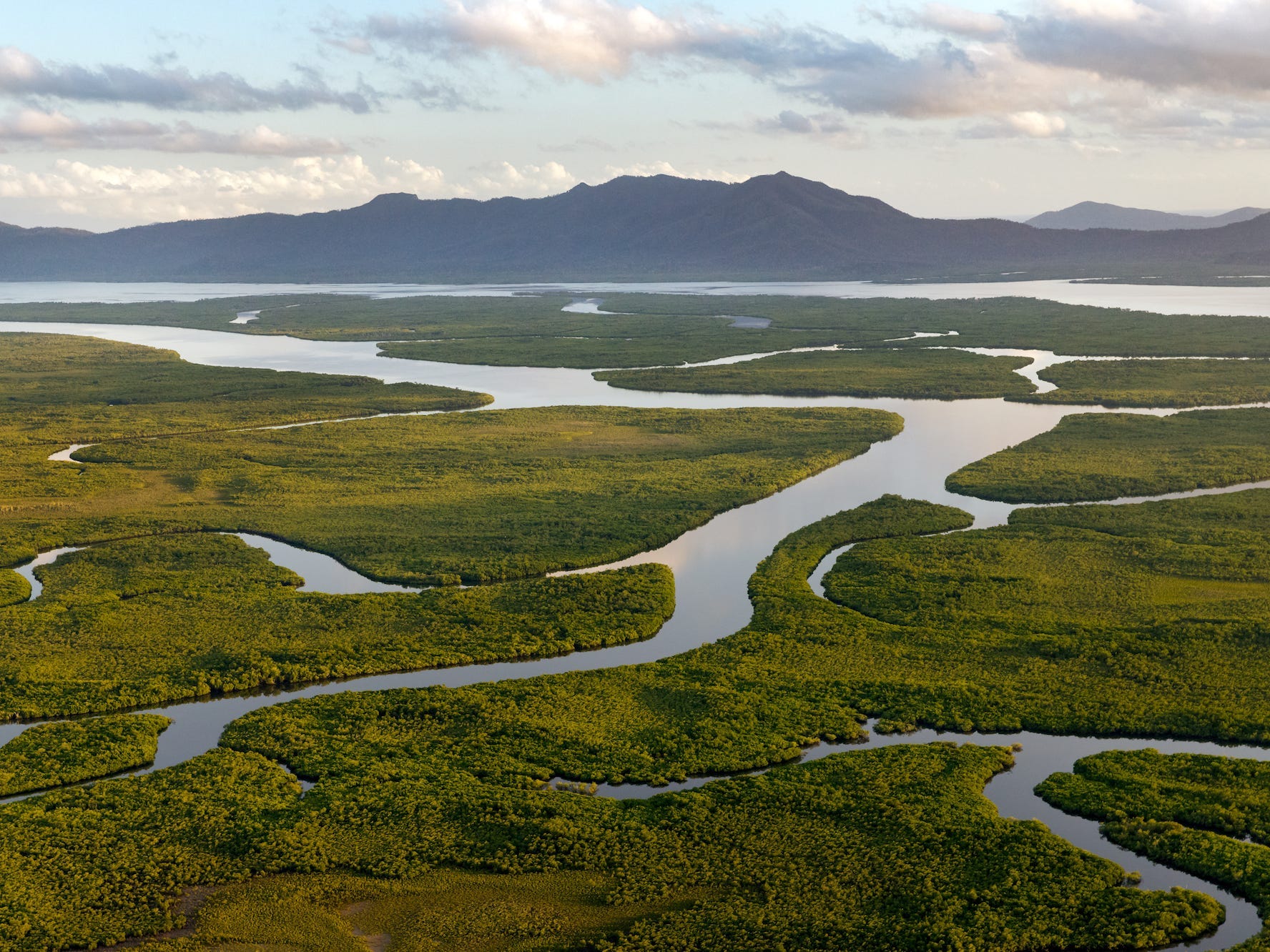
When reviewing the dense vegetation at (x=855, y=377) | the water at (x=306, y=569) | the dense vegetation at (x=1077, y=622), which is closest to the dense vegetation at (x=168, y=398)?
the dense vegetation at (x=855, y=377)

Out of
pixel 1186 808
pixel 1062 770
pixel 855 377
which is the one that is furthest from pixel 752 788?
pixel 855 377

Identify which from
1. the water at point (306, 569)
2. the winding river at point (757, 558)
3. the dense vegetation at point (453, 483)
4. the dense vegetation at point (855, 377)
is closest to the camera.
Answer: the winding river at point (757, 558)

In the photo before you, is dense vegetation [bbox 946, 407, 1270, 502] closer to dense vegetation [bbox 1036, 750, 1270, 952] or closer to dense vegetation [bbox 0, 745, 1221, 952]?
dense vegetation [bbox 1036, 750, 1270, 952]

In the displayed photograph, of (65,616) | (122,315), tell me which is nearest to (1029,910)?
(65,616)

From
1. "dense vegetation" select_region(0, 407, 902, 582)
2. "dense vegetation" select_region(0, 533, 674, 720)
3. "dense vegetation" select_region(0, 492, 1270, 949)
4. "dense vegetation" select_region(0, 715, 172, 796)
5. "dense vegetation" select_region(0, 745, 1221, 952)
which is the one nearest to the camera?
"dense vegetation" select_region(0, 745, 1221, 952)

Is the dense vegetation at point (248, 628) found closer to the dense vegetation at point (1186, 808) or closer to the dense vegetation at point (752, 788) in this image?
→ the dense vegetation at point (752, 788)

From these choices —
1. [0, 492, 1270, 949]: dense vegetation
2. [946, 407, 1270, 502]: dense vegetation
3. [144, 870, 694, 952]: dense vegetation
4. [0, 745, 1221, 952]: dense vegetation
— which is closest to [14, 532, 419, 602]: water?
[0, 492, 1270, 949]: dense vegetation
